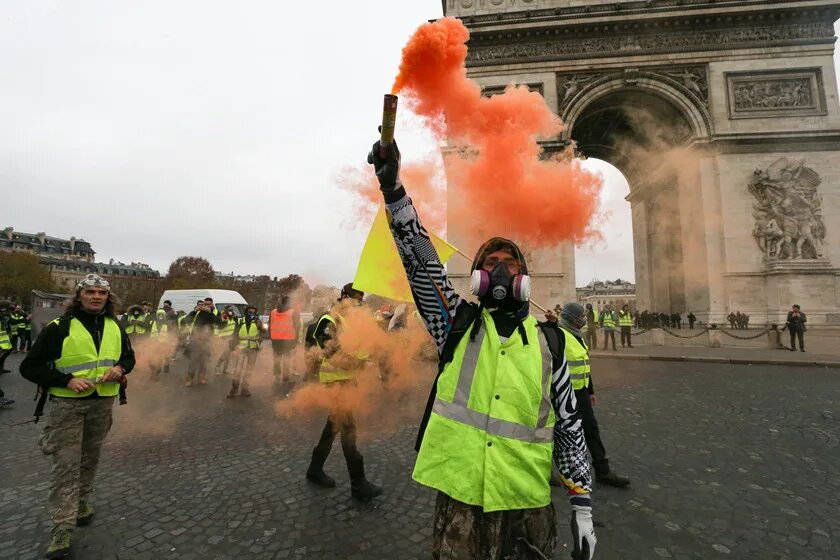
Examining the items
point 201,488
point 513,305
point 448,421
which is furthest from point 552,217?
point 201,488

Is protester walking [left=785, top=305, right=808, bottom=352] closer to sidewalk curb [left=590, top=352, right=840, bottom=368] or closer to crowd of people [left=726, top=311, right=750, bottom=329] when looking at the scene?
sidewalk curb [left=590, top=352, right=840, bottom=368]

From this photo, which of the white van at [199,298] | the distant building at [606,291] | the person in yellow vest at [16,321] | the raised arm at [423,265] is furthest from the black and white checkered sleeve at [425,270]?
the distant building at [606,291]

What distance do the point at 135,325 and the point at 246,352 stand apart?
4.33 metres

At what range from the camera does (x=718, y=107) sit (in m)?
18.2

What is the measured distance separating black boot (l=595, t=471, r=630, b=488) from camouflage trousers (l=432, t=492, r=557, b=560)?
2.64 meters

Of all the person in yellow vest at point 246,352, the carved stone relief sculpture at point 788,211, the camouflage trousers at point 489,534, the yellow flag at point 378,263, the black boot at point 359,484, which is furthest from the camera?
the carved stone relief sculpture at point 788,211

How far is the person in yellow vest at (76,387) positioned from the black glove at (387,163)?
8.87 feet

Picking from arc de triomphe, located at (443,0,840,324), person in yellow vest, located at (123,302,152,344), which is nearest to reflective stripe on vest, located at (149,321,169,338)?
person in yellow vest, located at (123,302,152,344)

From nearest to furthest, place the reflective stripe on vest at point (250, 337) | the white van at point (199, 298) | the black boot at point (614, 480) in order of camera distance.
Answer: the black boot at point (614, 480), the reflective stripe on vest at point (250, 337), the white van at point (199, 298)

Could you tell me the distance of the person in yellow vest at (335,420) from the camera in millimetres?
3523

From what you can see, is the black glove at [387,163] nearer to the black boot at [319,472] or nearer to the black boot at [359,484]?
the black boot at [359,484]

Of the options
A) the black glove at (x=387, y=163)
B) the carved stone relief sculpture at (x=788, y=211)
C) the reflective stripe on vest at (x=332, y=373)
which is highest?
the carved stone relief sculpture at (x=788, y=211)

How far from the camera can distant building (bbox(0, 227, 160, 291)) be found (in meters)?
69.2

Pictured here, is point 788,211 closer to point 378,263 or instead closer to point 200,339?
point 378,263
